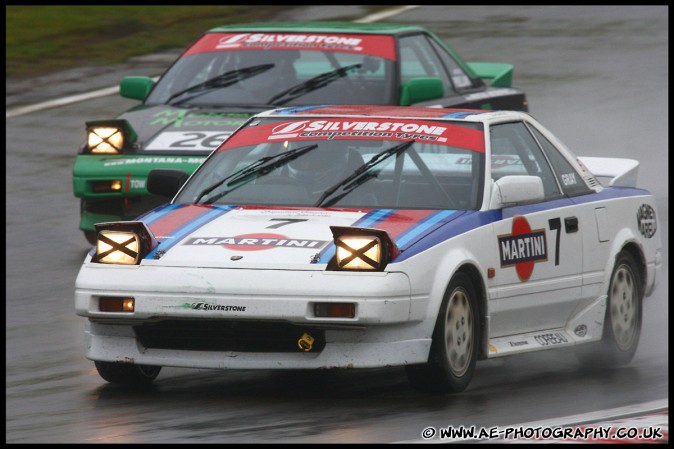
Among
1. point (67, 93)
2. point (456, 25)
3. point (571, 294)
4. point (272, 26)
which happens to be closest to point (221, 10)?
point (456, 25)

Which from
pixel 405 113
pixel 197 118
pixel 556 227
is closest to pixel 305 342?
pixel 556 227

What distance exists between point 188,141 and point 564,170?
356cm

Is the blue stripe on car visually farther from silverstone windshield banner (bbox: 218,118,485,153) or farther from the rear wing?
the rear wing

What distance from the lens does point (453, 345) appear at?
798 cm

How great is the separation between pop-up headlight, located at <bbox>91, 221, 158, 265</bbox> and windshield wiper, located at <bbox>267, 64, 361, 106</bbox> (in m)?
5.06

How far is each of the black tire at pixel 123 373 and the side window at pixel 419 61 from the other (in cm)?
540

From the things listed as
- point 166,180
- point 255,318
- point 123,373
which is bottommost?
point 123,373

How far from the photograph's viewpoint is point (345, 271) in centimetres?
766

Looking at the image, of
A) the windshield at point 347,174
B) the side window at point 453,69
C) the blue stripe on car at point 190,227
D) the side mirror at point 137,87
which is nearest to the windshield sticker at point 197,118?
the side mirror at point 137,87

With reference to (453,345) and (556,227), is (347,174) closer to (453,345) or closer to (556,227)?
(556,227)

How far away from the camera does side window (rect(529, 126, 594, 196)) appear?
9312 millimetres

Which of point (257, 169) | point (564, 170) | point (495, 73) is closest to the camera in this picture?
point (257, 169)

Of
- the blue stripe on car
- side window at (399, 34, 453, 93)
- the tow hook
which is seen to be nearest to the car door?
the tow hook

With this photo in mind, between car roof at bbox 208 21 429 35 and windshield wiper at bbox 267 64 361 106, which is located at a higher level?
car roof at bbox 208 21 429 35
